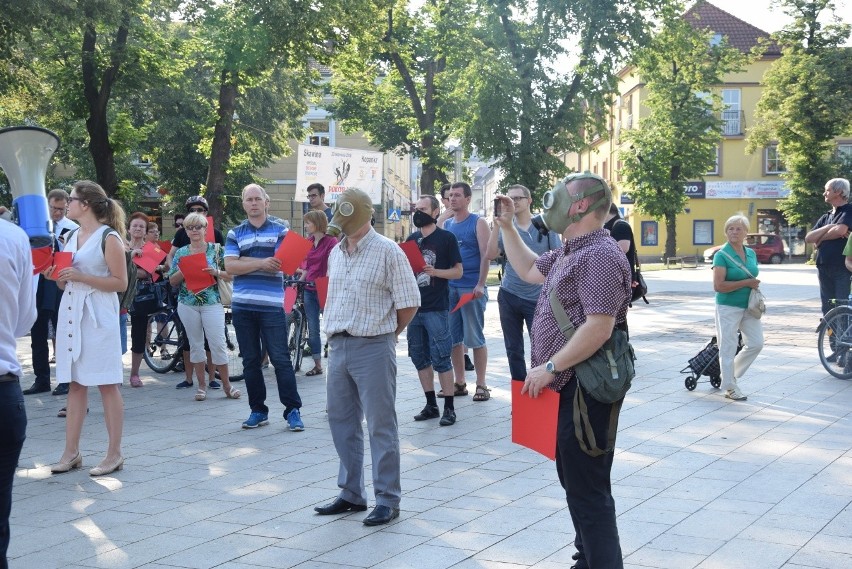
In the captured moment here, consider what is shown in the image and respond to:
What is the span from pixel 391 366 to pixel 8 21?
1230cm

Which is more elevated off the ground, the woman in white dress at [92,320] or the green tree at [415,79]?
the green tree at [415,79]

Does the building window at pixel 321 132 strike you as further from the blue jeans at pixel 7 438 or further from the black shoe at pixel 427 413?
the blue jeans at pixel 7 438

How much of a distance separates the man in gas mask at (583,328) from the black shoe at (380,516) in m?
1.66

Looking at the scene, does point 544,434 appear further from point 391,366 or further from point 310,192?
point 310,192

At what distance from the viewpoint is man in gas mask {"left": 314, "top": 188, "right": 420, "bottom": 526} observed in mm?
5926

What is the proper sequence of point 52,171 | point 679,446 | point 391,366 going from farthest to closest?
point 52,171 → point 679,446 → point 391,366

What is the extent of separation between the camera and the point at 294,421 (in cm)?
867

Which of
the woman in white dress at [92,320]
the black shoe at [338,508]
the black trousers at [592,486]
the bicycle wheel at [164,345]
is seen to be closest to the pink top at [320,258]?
the bicycle wheel at [164,345]

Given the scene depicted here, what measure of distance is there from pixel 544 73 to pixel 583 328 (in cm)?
2645

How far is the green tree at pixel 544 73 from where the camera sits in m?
28.7

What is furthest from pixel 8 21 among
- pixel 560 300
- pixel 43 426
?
pixel 560 300

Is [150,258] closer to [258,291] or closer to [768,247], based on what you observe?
[258,291]

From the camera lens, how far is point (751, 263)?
10.0 meters

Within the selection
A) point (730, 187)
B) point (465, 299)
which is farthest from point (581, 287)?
point (730, 187)
